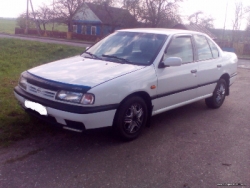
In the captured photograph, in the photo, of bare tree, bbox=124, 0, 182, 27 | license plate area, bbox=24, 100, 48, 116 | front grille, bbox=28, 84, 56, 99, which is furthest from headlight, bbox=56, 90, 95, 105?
bare tree, bbox=124, 0, 182, 27

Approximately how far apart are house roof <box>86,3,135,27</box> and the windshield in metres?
33.6

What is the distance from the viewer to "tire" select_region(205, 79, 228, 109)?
261 inches

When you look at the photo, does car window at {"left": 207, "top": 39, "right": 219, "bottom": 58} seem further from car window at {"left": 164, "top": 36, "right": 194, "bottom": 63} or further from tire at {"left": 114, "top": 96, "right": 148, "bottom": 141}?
tire at {"left": 114, "top": 96, "right": 148, "bottom": 141}

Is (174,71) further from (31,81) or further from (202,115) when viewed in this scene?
(31,81)

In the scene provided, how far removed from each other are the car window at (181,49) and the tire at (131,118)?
1063 millimetres

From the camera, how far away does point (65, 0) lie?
144ft

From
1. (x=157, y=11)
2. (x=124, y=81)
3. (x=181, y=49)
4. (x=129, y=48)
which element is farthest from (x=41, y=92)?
(x=157, y=11)

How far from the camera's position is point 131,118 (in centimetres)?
452

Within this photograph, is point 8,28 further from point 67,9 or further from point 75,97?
point 75,97

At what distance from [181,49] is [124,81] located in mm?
1764

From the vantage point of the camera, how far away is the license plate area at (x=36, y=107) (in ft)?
13.5

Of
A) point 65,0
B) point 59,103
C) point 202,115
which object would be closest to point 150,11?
point 65,0

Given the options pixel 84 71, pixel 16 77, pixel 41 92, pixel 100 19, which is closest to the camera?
pixel 41 92

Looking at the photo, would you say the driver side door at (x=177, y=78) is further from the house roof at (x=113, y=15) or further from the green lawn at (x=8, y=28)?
the green lawn at (x=8, y=28)
